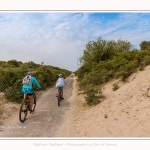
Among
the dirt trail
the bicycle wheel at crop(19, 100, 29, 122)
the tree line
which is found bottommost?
the dirt trail

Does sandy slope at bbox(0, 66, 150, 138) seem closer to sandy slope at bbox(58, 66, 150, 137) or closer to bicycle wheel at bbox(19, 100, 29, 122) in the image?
sandy slope at bbox(58, 66, 150, 137)

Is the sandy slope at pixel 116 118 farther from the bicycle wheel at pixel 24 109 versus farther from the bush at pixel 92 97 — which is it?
the bicycle wheel at pixel 24 109

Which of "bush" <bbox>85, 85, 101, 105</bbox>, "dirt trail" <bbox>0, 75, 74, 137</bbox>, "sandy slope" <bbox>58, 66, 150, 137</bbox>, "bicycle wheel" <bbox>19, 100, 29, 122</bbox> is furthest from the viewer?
"bush" <bbox>85, 85, 101, 105</bbox>

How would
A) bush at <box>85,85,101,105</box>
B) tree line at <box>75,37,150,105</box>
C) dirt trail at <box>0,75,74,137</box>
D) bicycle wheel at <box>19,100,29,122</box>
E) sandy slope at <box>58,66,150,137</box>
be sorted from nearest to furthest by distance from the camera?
sandy slope at <box>58,66,150,137</box> → dirt trail at <box>0,75,74,137</box> → bicycle wheel at <box>19,100,29,122</box> → bush at <box>85,85,101,105</box> → tree line at <box>75,37,150,105</box>

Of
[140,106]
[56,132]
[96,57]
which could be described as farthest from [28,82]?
[96,57]

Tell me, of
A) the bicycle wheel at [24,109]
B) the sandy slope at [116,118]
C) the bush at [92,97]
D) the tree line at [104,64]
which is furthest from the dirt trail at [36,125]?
the tree line at [104,64]

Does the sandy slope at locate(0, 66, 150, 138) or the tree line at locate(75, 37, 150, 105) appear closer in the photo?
the sandy slope at locate(0, 66, 150, 138)

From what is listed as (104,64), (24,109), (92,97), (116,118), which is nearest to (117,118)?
(116,118)

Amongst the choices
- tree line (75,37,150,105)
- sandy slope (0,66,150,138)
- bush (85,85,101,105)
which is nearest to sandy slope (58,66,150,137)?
sandy slope (0,66,150,138)

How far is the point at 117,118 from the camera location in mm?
6465

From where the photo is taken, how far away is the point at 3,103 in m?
9.20

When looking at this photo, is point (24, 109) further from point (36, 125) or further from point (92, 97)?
point (92, 97)

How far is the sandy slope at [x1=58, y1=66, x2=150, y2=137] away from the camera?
5.36 m

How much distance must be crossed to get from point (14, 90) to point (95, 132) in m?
6.54
